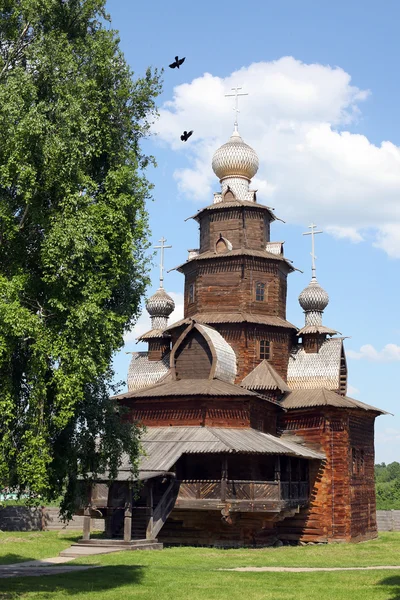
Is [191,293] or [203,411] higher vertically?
[191,293]

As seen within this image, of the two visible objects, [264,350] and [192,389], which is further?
[264,350]

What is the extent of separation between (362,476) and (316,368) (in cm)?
481

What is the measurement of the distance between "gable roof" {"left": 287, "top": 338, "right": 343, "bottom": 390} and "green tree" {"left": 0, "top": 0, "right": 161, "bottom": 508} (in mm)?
15832

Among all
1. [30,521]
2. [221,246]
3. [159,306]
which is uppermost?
[221,246]

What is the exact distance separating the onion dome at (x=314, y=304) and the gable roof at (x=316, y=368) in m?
1.56

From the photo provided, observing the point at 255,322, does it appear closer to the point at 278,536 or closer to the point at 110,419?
the point at 278,536

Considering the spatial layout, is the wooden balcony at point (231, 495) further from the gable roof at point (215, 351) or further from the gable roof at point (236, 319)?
the gable roof at point (236, 319)

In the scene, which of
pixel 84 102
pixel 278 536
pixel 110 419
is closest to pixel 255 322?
pixel 278 536

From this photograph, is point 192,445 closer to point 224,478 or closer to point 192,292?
point 224,478

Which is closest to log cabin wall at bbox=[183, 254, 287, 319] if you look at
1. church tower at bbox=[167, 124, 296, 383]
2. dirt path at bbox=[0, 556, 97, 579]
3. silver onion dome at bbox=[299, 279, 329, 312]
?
church tower at bbox=[167, 124, 296, 383]

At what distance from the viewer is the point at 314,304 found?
1308 inches

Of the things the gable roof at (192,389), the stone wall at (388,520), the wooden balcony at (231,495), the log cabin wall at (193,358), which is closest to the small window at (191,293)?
the log cabin wall at (193,358)

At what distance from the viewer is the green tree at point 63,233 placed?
13734mm

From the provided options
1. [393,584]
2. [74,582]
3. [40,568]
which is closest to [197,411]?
[40,568]
